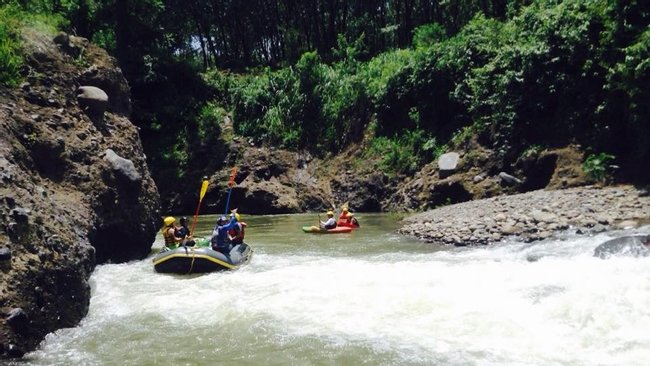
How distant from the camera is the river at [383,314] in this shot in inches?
288

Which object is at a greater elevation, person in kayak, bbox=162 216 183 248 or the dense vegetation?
the dense vegetation

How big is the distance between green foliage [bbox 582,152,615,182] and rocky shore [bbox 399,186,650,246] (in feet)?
2.00

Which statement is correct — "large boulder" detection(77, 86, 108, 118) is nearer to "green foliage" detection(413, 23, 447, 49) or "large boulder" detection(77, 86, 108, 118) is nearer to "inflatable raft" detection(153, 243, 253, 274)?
"inflatable raft" detection(153, 243, 253, 274)

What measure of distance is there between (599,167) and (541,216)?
3294 mm

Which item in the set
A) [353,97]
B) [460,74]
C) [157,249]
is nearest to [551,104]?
[460,74]

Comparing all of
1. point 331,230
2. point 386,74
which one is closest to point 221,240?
point 331,230

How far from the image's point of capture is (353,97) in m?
28.7

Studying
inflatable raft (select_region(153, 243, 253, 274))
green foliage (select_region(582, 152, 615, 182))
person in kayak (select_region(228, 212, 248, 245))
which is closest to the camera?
inflatable raft (select_region(153, 243, 253, 274))

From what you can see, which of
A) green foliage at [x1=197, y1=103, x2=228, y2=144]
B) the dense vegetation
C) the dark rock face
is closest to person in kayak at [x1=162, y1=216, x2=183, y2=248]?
the dark rock face

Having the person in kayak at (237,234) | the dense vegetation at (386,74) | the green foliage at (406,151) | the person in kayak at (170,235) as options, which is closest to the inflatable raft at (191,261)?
the person in kayak at (170,235)

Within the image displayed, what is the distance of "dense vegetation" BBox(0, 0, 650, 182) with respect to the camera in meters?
17.4

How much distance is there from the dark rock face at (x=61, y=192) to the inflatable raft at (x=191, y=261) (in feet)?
4.89

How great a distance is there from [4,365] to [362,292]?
17.2 feet

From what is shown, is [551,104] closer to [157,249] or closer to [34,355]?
[157,249]
